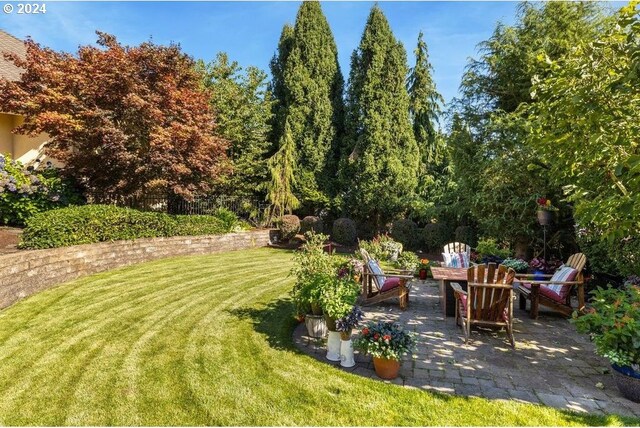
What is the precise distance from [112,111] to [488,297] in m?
10.2

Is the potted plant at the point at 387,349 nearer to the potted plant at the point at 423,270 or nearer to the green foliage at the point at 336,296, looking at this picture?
the green foliage at the point at 336,296

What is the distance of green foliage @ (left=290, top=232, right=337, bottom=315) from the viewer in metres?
4.61

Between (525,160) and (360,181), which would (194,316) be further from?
(360,181)

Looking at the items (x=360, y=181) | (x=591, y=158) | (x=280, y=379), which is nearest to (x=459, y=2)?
(x=591, y=158)

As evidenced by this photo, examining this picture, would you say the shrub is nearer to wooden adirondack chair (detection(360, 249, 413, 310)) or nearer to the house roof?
wooden adirondack chair (detection(360, 249, 413, 310))

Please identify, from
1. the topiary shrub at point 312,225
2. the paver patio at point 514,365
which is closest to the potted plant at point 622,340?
the paver patio at point 514,365

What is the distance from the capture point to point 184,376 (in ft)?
11.8

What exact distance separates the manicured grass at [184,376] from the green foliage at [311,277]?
482 mm

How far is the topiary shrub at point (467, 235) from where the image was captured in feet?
41.4

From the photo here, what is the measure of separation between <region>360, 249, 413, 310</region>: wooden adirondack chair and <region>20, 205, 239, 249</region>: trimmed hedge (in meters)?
6.36

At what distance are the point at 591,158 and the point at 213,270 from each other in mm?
7967

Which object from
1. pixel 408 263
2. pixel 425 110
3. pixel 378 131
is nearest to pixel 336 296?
pixel 408 263

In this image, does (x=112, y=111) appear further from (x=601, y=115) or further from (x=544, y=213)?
(x=544, y=213)

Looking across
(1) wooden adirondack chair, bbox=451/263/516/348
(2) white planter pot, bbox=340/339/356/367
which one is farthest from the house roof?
(1) wooden adirondack chair, bbox=451/263/516/348
